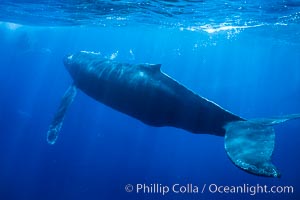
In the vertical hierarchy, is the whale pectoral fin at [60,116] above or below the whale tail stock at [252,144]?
below

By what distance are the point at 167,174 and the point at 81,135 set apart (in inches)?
497

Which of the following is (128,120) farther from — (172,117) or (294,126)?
(172,117)

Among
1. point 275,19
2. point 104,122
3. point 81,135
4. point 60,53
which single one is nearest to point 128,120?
point 104,122

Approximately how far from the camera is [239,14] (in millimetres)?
23891

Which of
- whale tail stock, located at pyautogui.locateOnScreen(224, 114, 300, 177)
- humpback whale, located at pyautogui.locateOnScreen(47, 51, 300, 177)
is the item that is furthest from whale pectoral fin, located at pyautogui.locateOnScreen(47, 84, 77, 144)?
whale tail stock, located at pyautogui.locateOnScreen(224, 114, 300, 177)

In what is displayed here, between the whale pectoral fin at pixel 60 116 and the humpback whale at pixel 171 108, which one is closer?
the humpback whale at pixel 171 108

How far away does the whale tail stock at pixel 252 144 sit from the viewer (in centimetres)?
536

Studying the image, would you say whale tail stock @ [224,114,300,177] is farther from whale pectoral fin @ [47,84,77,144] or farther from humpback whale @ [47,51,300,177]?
whale pectoral fin @ [47,84,77,144]

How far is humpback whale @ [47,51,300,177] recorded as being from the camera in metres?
6.79

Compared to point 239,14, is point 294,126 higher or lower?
lower

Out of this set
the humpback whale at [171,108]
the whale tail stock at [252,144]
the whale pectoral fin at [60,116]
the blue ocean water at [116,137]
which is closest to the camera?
the whale tail stock at [252,144]

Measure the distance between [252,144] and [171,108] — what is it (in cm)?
325

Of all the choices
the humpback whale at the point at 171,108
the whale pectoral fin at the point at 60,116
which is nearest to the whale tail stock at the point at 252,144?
the humpback whale at the point at 171,108

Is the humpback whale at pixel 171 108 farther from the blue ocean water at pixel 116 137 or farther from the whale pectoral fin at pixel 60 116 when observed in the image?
the blue ocean water at pixel 116 137
